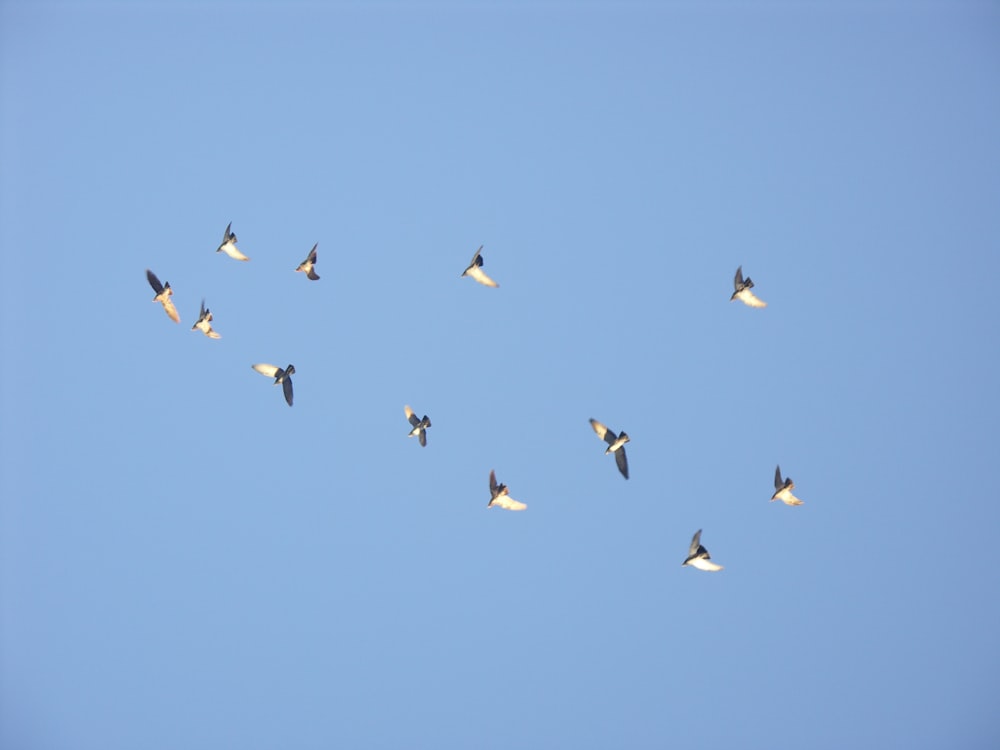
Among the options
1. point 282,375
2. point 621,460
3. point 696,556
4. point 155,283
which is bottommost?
point 696,556

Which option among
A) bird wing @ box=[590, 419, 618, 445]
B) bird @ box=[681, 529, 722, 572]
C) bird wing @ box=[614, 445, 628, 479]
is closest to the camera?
bird @ box=[681, 529, 722, 572]

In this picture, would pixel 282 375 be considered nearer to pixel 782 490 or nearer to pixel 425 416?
pixel 425 416

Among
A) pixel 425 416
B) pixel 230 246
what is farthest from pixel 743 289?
pixel 230 246

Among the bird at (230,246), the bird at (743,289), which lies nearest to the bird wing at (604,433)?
the bird at (743,289)

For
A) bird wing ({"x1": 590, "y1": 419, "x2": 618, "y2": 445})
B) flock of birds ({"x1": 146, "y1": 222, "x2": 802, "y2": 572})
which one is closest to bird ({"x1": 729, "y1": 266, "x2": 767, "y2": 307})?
flock of birds ({"x1": 146, "y1": 222, "x2": 802, "y2": 572})

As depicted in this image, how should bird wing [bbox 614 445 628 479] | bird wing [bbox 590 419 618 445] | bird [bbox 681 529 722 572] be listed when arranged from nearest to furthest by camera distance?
1. bird [bbox 681 529 722 572]
2. bird wing [bbox 614 445 628 479]
3. bird wing [bbox 590 419 618 445]

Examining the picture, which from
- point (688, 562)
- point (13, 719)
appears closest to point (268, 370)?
point (688, 562)

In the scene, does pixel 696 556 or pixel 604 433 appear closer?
pixel 696 556

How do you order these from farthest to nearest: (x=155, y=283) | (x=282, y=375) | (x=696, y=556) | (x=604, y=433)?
(x=604, y=433) → (x=282, y=375) → (x=155, y=283) → (x=696, y=556)

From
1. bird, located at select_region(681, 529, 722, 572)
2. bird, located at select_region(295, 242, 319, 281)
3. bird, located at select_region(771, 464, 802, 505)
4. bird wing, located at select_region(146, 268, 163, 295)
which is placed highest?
bird, located at select_region(295, 242, 319, 281)

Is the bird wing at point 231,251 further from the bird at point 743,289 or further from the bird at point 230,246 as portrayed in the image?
the bird at point 743,289

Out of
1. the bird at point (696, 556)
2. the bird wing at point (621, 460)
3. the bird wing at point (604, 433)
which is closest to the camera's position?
the bird at point (696, 556)

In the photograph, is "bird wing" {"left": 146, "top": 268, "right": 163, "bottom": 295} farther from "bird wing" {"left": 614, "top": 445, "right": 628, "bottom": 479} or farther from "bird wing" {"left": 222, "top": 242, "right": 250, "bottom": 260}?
"bird wing" {"left": 614, "top": 445, "right": 628, "bottom": 479}

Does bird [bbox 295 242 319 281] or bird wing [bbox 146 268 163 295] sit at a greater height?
bird [bbox 295 242 319 281]
